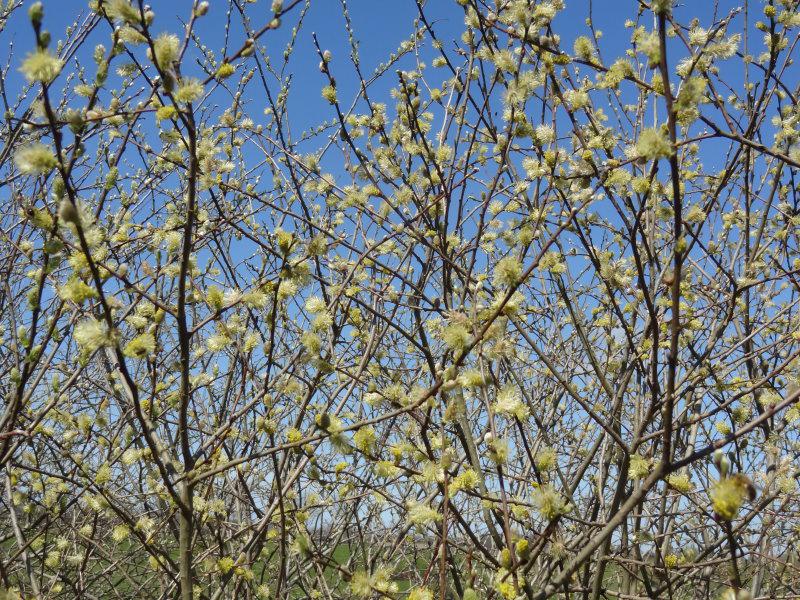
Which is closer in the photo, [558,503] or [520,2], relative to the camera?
[558,503]

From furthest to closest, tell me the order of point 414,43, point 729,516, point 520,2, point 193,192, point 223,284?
point 223,284 < point 414,43 < point 520,2 < point 193,192 < point 729,516

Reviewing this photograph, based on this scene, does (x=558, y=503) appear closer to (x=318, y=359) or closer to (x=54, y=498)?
(x=318, y=359)

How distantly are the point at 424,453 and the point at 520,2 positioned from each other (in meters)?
1.43

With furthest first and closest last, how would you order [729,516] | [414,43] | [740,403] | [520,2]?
[414,43], [740,403], [520,2], [729,516]

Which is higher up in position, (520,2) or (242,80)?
(242,80)

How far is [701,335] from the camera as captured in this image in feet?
13.8

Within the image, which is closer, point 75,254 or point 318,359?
point 75,254

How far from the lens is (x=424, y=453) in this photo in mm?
2047

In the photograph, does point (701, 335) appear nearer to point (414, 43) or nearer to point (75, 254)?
point (414, 43)

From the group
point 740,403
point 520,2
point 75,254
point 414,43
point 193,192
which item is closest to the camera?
point 193,192

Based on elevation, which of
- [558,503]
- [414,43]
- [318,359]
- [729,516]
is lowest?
[729,516]

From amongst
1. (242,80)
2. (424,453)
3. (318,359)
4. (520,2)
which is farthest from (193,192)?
(242,80)

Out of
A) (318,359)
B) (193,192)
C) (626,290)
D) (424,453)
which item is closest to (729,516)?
(424,453)

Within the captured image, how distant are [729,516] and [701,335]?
317 centimetres
